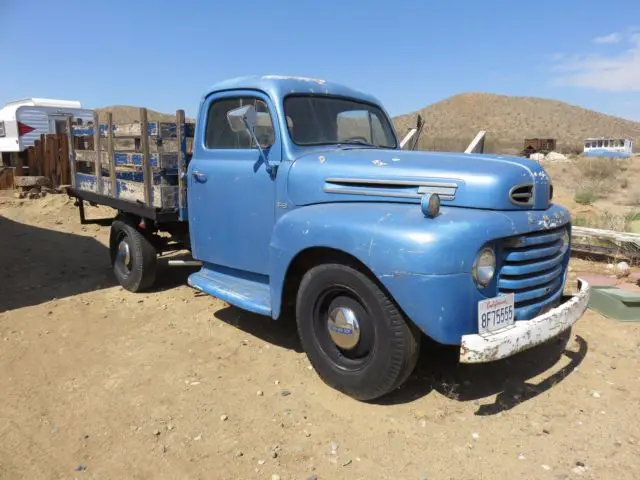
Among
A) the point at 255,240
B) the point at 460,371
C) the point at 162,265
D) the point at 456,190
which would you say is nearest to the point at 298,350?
the point at 255,240

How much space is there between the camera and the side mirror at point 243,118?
12.0ft

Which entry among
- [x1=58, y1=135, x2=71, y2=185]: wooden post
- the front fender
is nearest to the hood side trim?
the front fender

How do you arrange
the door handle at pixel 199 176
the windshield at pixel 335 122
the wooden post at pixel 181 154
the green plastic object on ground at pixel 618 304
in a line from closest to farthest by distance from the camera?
the windshield at pixel 335 122 < the door handle at pixel 199 176 < the green plastic object on ground at pixel 618 304 < the wooden post at pixel 181 154

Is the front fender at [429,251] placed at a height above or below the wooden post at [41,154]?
below

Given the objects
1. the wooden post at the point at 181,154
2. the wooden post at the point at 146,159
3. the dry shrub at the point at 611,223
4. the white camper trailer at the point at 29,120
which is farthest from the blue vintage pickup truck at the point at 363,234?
the white camper trailer at the point at 29,120

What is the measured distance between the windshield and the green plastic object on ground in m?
2.42

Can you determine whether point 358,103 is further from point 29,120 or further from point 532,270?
point 29,120

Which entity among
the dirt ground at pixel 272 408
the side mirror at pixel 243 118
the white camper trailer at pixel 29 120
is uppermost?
the white camper trailer at pixel 29 120

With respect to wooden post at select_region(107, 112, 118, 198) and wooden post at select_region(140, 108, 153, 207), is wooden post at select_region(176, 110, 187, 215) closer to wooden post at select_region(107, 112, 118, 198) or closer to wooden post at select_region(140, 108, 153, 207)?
wooden post at select_region(140, 108, 153, 207)

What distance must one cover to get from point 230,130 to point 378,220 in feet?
6.26

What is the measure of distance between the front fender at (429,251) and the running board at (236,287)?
3.31 ft

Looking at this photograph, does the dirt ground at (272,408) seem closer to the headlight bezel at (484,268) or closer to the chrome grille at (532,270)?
the chrome grille at (532,270)

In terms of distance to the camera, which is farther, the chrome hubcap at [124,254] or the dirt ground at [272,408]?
the chrome hubcap at [124,254]

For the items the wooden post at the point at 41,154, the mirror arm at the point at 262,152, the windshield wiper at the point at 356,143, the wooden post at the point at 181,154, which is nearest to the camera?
the mirror arm at the point at 262,152
